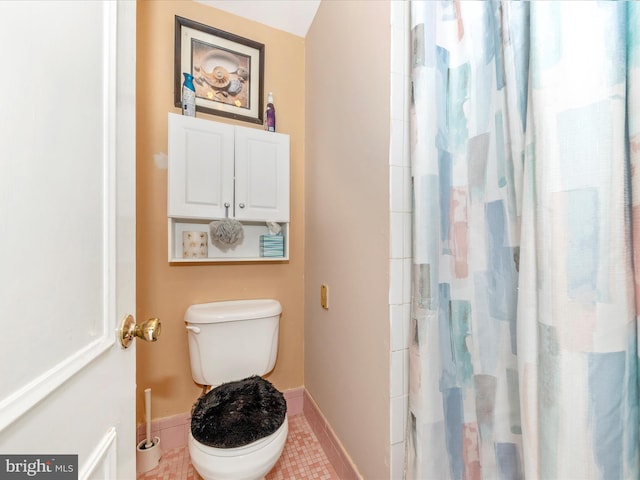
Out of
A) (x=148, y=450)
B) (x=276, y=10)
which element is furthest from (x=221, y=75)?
(x=148, y=450)

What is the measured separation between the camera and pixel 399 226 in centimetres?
80

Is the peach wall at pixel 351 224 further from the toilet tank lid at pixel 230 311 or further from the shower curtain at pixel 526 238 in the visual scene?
the toilet tank lid at pixel 230 311

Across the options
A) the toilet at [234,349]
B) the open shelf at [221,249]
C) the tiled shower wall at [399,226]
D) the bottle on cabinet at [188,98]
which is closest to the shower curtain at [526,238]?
the tiled shower wall at [399,226]

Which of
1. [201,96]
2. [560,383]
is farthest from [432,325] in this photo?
[201,96]

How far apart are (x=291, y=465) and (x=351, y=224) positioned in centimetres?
109

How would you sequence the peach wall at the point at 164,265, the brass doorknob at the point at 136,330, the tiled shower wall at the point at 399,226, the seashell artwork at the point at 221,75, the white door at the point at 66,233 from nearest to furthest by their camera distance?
the white door at the point at 66,233, the brass doorknob at the point at 136,330, the tiled shower wall at the point at 399,226, the peach wall at the point at 164,265, the seashell artwork at the point at 221,75

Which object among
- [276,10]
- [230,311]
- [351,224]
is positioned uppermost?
[276,10]

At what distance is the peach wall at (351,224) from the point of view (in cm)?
83

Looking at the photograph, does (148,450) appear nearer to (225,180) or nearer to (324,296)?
(324,296)

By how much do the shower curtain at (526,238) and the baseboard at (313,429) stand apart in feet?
1.49

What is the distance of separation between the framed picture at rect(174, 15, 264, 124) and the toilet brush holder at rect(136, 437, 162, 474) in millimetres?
1584

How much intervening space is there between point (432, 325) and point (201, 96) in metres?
1.49

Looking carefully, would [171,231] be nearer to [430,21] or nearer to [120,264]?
[120,264]

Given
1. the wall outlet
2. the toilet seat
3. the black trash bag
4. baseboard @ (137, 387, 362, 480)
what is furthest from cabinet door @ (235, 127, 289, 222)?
baseboard @ (137, 387, 362, 480)
